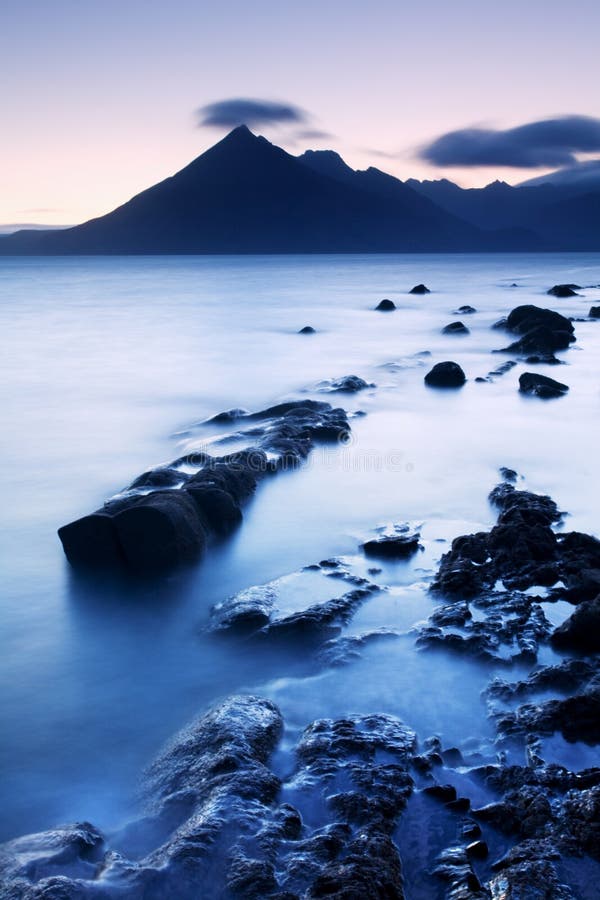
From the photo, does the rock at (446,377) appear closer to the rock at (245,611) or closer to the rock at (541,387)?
the rock at (541,387)

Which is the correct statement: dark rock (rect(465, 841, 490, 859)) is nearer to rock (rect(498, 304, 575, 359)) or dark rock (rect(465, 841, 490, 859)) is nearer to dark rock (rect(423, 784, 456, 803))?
dark rock (rect(423, 784, 456, 803))

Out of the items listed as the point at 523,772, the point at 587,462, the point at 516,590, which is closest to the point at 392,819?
the point at 523,772

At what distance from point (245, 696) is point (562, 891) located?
2437 millimetres

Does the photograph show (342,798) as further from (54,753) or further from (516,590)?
(516,590)

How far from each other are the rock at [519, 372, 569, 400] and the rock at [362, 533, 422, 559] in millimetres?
9234

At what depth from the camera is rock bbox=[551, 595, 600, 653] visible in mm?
5602

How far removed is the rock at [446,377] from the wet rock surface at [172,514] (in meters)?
7.21

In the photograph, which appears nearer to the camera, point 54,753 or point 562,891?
point 562,891

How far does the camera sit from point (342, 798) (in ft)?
13.2

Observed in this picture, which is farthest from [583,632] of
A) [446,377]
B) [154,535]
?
[446,377]

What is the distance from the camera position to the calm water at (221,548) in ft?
16.7

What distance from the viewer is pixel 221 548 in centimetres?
812

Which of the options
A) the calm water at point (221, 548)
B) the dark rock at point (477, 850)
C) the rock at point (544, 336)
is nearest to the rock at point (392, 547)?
the calm water at point (221, 548)

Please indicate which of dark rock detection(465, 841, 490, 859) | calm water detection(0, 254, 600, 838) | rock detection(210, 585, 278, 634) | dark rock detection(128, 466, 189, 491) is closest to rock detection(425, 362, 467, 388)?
calm water detection(0, 254, 600, 838)
